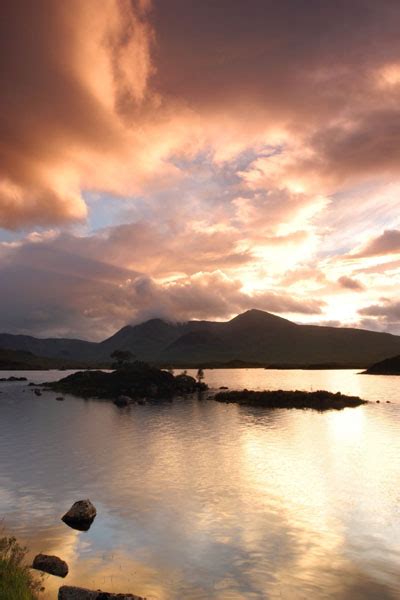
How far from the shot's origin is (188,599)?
65.2 ft

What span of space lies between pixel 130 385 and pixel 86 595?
116m

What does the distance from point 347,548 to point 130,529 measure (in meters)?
13.1

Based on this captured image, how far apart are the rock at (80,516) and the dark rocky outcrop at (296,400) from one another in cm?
7049

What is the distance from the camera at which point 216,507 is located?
106ft

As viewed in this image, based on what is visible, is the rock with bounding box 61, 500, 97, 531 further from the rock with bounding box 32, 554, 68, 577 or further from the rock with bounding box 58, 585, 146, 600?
the rock with bounding box 58, 585, 146, 600

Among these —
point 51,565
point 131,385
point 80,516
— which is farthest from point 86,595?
point 131,385

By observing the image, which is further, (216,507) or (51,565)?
(216,507)

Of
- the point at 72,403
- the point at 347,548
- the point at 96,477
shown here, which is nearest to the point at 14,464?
the point at 96,477

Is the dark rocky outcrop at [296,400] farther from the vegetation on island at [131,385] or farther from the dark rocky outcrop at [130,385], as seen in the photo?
the dark rocky outcrop at [130,385]

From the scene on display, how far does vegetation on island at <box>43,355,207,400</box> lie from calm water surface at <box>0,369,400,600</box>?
61449 millimetres

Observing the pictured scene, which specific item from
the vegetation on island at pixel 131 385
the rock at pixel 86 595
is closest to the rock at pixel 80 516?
the rock at pixel 86 595

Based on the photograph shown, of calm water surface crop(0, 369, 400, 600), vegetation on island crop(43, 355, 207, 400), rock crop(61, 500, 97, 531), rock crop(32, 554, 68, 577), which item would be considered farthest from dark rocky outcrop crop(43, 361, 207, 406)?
rock crop(32, 554, 68, 577)

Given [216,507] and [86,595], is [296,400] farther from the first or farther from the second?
[86,595]

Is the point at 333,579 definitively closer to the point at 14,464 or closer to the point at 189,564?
the point at 189,564
